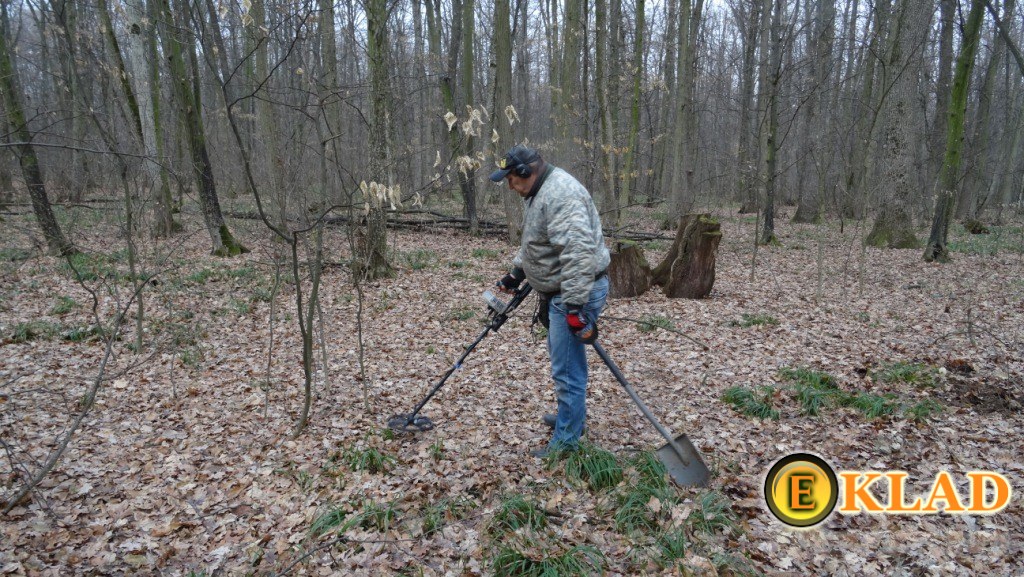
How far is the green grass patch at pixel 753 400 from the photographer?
4652 millimetres

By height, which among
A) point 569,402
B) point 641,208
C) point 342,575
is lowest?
point 342,575

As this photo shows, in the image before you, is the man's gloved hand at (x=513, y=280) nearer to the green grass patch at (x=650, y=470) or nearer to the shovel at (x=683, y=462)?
the shovel at (x=683, y=462)

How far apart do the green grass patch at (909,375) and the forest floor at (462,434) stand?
24mm

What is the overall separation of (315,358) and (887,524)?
17.6ft

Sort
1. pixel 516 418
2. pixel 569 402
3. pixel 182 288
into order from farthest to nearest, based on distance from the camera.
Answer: pixel 182 288 → pixel 516 418 → pixel 569 402

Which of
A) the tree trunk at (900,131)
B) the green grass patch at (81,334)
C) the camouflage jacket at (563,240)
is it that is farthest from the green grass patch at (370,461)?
the tree trunk at (900,131)

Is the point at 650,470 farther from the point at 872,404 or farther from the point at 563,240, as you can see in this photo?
the point at 872,404

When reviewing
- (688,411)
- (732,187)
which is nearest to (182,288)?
(688,411)

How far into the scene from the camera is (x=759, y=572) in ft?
9.30

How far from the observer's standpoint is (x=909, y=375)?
17.0ft

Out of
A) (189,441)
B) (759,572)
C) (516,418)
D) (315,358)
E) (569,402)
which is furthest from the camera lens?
(315,358)

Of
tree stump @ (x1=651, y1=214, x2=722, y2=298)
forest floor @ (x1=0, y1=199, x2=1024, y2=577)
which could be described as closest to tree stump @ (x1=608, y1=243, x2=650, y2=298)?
forest floor @ (x1=0, y1=199, x2=1024, y2=577)

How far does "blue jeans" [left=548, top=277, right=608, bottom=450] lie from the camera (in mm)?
3705

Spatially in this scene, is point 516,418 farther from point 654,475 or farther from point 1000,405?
point 1000,405
